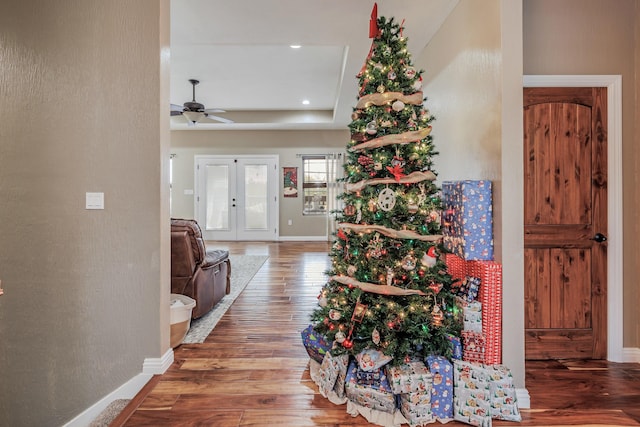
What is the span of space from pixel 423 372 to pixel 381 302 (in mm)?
419

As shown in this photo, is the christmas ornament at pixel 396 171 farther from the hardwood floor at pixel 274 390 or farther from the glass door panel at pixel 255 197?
the glass door panel at pixel 255 197

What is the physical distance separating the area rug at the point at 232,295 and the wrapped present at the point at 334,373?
129cm

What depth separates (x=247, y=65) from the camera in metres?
5.36

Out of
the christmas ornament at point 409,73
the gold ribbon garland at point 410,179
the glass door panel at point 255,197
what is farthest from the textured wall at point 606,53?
the glass door panel at point 255,197

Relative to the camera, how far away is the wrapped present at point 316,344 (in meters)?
2.38

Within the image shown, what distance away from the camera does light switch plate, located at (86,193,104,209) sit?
8.11 feet

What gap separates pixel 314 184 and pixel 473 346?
7760 mm

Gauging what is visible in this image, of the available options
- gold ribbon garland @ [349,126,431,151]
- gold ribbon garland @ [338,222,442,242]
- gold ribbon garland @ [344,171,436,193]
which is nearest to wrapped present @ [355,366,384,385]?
gold ribbon garland @ [338,222,442,242]

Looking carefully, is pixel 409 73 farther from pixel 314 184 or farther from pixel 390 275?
pixel 314 184

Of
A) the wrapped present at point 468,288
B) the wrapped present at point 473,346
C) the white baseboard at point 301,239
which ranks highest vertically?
the wrapped present at point 468,288

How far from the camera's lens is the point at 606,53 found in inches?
104

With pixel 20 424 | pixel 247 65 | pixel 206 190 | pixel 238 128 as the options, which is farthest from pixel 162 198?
pixel 206 190

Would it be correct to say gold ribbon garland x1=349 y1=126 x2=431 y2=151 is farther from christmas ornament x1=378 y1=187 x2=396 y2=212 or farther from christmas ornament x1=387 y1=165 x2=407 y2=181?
christmas ornament x1=378 y1=187 x2=396 y2=212

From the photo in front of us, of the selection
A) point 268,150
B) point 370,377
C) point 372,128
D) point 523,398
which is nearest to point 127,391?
point 370,377
